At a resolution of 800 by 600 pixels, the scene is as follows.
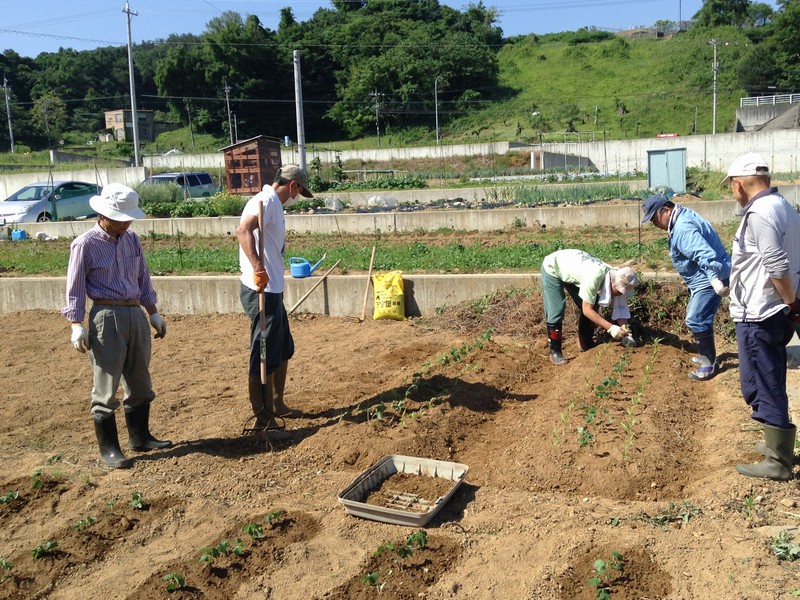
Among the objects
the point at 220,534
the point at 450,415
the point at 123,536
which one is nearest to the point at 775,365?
the point at 450,415

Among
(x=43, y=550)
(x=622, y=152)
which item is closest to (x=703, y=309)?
(x=43, y=550)

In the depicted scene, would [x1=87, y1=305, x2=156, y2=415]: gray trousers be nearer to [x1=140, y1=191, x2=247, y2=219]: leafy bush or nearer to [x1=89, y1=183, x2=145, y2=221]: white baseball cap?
[x1=89, y1=183, x2=145, y2=221]: white baseball cap

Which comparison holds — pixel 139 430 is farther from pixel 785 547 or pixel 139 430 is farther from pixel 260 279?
pixel 785 547

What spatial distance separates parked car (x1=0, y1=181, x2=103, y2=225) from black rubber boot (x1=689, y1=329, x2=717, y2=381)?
1737cm

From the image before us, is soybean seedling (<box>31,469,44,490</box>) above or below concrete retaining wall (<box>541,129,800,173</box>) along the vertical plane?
below

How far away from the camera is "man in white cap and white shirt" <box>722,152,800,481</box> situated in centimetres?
384

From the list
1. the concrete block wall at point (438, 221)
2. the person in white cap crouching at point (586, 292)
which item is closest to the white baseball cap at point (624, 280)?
the person in white cap crouching at point (586, 292)

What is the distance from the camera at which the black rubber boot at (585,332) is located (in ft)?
22.6

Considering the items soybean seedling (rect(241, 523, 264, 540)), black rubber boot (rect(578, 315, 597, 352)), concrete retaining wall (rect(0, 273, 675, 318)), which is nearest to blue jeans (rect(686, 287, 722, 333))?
black rubber boot (rect(578, 315, 597, 352))

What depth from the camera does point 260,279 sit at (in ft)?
16.3

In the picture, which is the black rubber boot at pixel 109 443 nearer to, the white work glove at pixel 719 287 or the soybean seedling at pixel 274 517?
the soybean seedling at pixel 274 517

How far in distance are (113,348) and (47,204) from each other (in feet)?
53.7

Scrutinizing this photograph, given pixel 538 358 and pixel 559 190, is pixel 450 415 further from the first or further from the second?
pixel 559 190

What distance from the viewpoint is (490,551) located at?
3578 millimetres
